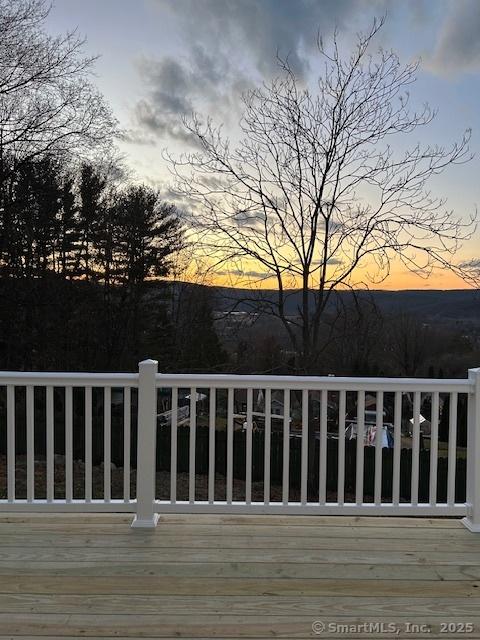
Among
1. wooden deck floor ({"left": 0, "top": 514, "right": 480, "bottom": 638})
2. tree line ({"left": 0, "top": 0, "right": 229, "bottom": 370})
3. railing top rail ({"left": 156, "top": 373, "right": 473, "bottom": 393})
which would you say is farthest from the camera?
tree line ({"left": 0, "top": 0, "right": 229, "bottom": 370})

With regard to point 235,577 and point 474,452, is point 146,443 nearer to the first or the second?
point 235,577

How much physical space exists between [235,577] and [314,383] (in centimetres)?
106

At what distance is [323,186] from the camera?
7156 millimetres

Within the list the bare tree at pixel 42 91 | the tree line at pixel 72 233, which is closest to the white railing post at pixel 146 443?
the tree line at pixel 72 233

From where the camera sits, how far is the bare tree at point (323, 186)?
6.71 m

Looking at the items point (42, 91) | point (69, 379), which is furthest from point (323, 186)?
point (42, 91)

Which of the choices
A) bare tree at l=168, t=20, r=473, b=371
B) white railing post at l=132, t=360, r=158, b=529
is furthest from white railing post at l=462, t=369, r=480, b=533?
bare tree at l=168, t=20, r=473, b=371

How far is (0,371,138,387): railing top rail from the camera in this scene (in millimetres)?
2629

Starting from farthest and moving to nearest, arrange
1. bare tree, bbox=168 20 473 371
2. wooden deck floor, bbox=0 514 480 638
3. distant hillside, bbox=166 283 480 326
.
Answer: distant hillside, bbox=166 283 480 326, bare tree, bbox=168 20 473 371, wooden deck floor, bbox=0 514 480 638

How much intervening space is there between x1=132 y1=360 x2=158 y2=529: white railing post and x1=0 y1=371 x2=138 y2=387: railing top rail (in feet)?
0.26

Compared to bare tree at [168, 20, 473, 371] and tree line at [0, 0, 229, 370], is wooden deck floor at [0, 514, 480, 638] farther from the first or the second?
tree line at [0, 0, 229, 370]

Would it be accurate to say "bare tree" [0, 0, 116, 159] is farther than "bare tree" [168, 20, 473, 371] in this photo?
Yes

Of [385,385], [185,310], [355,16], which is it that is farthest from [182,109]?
[185,310]

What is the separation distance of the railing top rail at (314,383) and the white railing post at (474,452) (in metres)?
0.05
